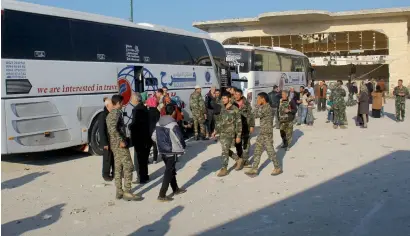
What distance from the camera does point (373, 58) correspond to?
3556 centimetres

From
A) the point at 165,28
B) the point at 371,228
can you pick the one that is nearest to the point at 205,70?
the point at 165,28

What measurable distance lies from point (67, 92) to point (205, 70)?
612 cm

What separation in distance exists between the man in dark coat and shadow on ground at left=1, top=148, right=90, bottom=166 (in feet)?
9.53

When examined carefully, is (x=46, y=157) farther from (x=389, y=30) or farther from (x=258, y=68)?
(x=389, y=30)

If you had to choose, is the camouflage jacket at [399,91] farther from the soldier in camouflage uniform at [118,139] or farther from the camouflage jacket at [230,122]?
the soldier in camouflage uniform at [118,139]

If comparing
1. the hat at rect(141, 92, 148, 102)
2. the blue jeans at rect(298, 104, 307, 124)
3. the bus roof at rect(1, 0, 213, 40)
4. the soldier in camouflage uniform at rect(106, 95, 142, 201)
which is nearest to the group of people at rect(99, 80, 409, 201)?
the soldier in camouflage uniform at rect(106, 95, 142, 201)

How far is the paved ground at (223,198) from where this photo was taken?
17.1 ft

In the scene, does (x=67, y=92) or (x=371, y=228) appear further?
(x=67, y=92)

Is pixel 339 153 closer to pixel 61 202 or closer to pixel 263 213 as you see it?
pixel 263 213

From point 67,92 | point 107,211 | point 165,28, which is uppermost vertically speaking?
point 165,28

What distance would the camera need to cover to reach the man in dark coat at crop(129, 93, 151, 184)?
743cm

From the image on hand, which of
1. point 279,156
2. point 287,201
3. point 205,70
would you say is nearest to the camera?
point 287,201

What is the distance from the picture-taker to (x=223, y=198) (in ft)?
21.3

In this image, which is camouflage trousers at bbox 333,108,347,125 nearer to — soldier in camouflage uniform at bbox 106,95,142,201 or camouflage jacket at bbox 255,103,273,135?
camouflage jacket at bbox 255,103,273,135
